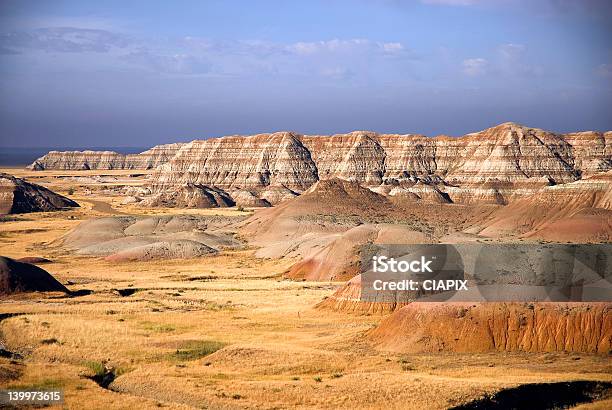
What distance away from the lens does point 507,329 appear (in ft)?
139

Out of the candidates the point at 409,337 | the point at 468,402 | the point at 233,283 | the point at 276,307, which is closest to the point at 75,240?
the point at 233,283

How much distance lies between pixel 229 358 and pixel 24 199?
122173 mm

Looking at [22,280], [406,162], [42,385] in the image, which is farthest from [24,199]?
[42,385]

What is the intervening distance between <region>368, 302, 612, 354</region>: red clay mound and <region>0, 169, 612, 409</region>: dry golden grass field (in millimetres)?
893

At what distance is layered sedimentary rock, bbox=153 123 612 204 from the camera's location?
147 metres

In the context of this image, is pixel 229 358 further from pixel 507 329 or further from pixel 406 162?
pixel 406 162

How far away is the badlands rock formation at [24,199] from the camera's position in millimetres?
150250

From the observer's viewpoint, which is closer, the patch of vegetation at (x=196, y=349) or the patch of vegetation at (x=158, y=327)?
the patch of vegetation at (x=196, y=349)

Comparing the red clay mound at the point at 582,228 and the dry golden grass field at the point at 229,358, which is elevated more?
the red clay mound at the point at 582,228

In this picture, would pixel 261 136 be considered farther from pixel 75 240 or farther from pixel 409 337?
pixel 409 337

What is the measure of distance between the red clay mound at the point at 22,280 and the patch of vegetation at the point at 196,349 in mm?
21221

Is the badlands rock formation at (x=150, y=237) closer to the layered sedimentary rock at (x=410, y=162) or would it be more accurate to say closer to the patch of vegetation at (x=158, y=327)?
the patch of vegetation at (x=158, y=327)

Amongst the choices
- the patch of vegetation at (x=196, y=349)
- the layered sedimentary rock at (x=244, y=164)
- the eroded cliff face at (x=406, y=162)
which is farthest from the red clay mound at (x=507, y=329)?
the layered sedimentary rock at (x=244, y=164)

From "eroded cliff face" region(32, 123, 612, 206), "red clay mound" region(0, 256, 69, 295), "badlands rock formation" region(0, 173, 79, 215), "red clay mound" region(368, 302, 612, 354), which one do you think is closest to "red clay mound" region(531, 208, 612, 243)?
"red clay mound" region(368, 302, 612, 354)
